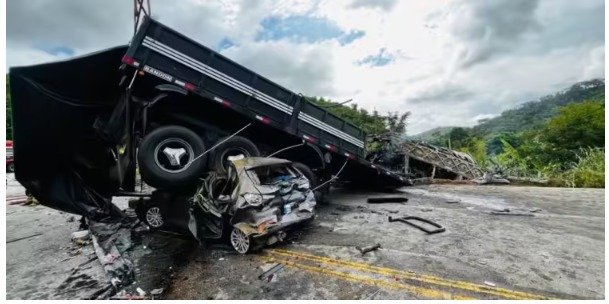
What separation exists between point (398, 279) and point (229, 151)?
4.00m

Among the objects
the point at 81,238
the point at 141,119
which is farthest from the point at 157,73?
the point at 81,238

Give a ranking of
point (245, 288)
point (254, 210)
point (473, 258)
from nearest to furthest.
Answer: point (245, 288), point (473, 258), point (254, 210)

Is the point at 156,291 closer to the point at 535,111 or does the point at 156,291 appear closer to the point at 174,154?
the point at 174,154

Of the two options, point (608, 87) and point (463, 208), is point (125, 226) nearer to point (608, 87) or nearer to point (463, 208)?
point (463, 208)

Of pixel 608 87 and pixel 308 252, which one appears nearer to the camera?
pixel 608 87

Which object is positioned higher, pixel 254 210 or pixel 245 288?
pixel 254 210

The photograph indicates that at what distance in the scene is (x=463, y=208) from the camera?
767cm

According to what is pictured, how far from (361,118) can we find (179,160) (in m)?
23.5

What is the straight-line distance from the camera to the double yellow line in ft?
11.2

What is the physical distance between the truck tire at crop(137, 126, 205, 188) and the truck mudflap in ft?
4.54

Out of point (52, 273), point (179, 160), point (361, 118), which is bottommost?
point (52, 273)

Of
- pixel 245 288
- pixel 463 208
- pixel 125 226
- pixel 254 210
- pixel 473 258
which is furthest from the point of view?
pixel 463 208

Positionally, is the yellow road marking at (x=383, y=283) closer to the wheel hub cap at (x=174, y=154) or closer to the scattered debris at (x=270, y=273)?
the scattered debris at (x=270, y=273)

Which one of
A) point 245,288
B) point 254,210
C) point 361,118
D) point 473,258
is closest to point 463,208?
point 473,258
